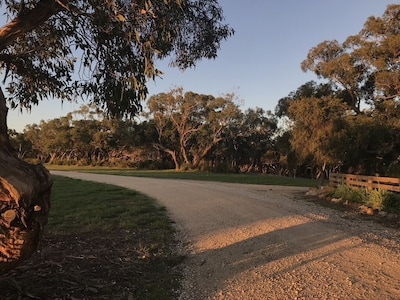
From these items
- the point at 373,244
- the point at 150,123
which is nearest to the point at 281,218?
the point at 373,244

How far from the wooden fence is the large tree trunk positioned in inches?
534

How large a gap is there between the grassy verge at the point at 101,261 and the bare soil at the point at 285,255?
0.30 m

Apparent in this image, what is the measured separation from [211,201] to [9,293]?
10.2 m

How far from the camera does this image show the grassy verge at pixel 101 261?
4.77 metres

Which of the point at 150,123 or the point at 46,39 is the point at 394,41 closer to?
the point at 46,39

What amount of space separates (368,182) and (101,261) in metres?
13.1

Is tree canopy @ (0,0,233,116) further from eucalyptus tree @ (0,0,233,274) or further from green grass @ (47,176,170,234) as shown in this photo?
green grass @ (47,176,170,234)

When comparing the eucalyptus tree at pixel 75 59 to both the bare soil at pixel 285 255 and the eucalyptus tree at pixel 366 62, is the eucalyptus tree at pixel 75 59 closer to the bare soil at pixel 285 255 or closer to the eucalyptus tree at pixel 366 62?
the bare soil at pixel 285 255

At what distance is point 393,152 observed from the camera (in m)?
20.9

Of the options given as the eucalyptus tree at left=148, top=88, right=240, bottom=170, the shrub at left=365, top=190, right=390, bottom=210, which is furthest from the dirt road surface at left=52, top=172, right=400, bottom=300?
the eucalyptus tree at left=148, top=88, right=240, bottom=170

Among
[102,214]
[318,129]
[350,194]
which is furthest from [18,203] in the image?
[318,129]

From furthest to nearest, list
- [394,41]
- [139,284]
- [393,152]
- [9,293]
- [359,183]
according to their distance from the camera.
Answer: [393,152], [394,41], [359,183], [139,284], [9,293]

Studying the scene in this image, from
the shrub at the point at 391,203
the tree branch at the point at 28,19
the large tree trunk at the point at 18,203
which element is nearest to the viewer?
the large tree trunk at the point at 18,203

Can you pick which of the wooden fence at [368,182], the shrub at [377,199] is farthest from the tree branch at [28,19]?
the wooden fence at [368,182]
